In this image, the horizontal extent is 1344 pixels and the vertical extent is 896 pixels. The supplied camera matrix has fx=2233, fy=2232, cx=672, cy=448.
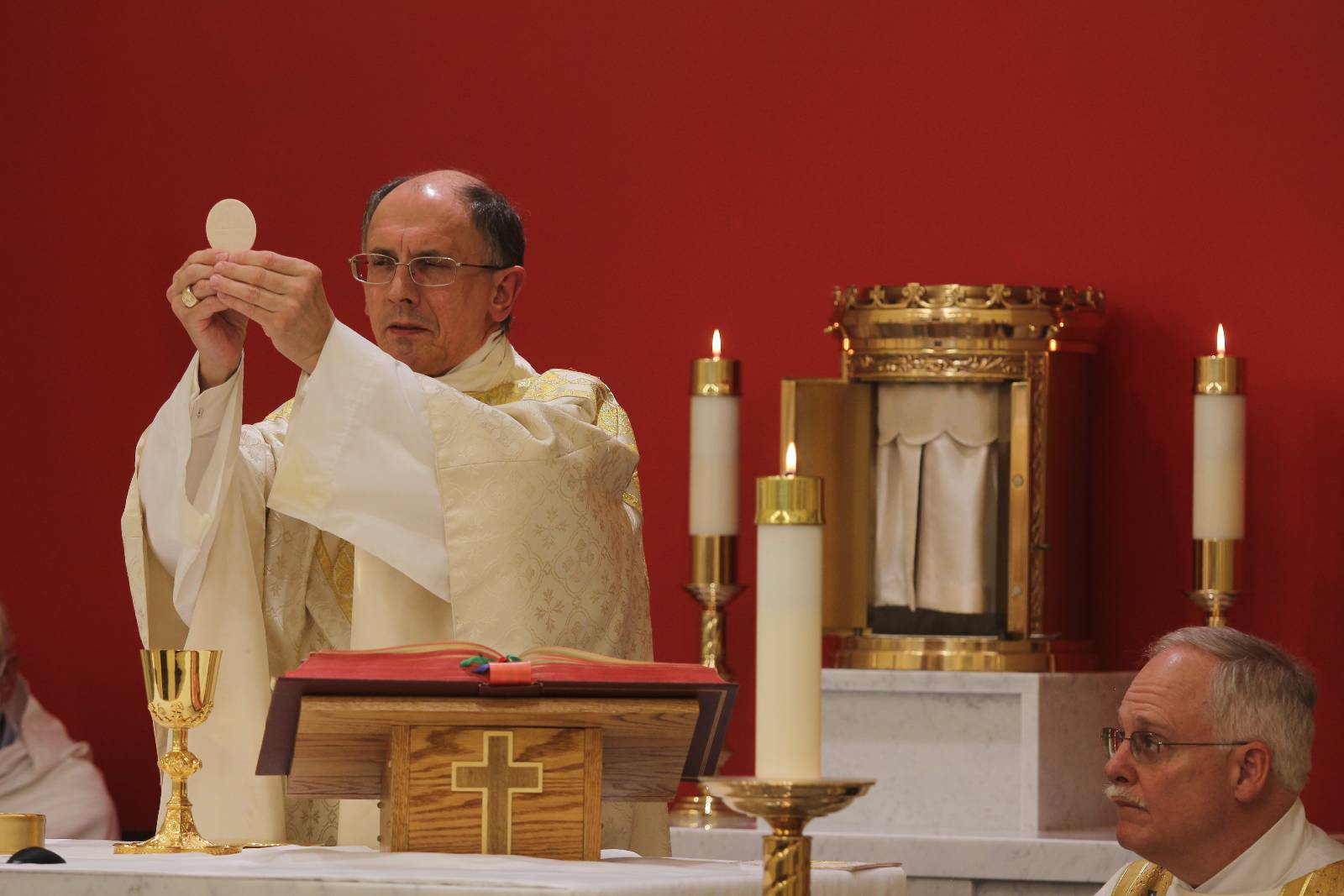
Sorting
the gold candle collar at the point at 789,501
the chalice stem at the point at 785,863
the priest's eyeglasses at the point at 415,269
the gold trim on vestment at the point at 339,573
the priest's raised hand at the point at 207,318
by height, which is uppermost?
the priest's eyeglasses at the point at 415,269

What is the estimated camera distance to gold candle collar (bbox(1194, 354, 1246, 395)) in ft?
15.7

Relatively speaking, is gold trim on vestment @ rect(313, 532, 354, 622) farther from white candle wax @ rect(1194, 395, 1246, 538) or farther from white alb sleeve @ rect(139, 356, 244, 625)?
white candle wax @ rect(1194, 395, 1246, 538)

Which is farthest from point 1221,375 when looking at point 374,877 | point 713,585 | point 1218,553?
point 374,877

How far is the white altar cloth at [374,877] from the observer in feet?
5.88

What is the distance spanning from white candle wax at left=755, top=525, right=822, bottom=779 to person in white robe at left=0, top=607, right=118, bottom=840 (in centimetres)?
449

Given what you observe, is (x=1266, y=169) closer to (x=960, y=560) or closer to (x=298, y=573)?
(x=960, y=560)

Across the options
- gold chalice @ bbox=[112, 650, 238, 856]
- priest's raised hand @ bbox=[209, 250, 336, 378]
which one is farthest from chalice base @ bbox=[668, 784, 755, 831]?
gold chalice @ bbox=[112, 650, 238, 856]

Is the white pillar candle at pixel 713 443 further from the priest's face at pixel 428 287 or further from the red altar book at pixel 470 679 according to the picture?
the red altar book at pixel 470 679

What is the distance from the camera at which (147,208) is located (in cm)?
621

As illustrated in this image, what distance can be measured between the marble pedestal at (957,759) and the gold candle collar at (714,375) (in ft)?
2.24

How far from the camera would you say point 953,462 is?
16.3ft

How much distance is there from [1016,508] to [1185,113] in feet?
3.50

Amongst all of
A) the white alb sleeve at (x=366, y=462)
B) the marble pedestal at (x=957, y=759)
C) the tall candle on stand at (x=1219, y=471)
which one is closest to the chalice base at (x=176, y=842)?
the white alb sleeve at (x=366, y=462)

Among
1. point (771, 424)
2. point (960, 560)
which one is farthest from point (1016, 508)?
point (771, 424)
